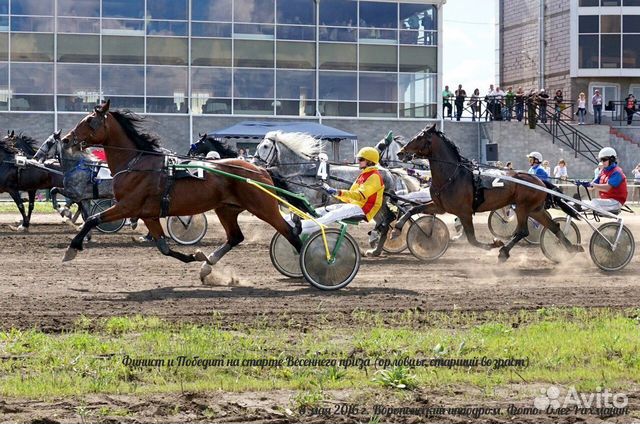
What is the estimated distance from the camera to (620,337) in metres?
8.45

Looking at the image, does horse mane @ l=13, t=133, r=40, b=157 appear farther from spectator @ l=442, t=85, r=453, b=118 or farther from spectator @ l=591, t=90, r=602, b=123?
spectator @ l=591, t=90, r=602, b=123

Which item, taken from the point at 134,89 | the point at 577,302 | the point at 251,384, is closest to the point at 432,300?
the point at 577,302

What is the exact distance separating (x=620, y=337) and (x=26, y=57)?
29.3 meters

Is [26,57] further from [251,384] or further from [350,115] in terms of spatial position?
[251,384]

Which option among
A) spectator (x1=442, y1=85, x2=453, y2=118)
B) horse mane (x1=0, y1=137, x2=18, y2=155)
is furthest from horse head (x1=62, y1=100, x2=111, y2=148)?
spectator (x1=442, y1=85, x2=453, y2=118)

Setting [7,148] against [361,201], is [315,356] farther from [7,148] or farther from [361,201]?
[7,148]

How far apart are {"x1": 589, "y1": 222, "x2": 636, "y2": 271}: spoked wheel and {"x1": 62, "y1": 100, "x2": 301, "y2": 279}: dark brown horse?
185 inches

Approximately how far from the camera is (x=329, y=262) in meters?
11.5

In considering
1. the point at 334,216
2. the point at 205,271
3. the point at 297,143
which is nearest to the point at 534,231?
the point at 297,143

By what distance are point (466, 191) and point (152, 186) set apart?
4859 mm

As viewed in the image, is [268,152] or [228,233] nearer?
[228,233]

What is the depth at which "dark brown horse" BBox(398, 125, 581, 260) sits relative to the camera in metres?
14.8

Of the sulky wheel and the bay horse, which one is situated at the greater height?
the bay horse

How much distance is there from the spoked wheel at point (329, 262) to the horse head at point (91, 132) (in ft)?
9.04
